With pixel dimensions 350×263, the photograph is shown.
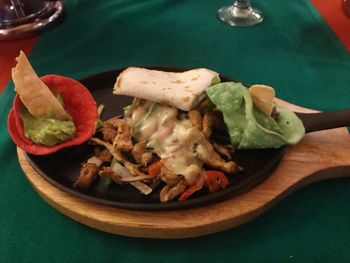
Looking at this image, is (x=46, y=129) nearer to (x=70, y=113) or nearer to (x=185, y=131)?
(x=70, y=113)

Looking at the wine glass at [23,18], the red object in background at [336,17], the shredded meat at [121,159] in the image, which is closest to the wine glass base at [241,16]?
the red object in background at [336,17]

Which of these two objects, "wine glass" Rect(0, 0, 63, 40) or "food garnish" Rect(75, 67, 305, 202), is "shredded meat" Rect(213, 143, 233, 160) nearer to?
"food garnish" Rect(75, 67, 305, 202)

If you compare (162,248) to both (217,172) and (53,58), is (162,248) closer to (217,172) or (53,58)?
(217,172)

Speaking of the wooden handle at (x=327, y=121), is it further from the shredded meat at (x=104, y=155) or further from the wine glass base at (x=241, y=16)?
the wine glass base at (x=241, y=16)

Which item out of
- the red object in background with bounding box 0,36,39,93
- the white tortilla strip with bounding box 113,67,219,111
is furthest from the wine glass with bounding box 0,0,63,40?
the white tortilla strip with bounding box 113,67,219,111

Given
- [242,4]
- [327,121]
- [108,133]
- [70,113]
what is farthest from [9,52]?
[327,121]

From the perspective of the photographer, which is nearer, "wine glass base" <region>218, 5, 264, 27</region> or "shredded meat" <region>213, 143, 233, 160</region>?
"shredded meat" <region>213, 143, 233, 160</region>
